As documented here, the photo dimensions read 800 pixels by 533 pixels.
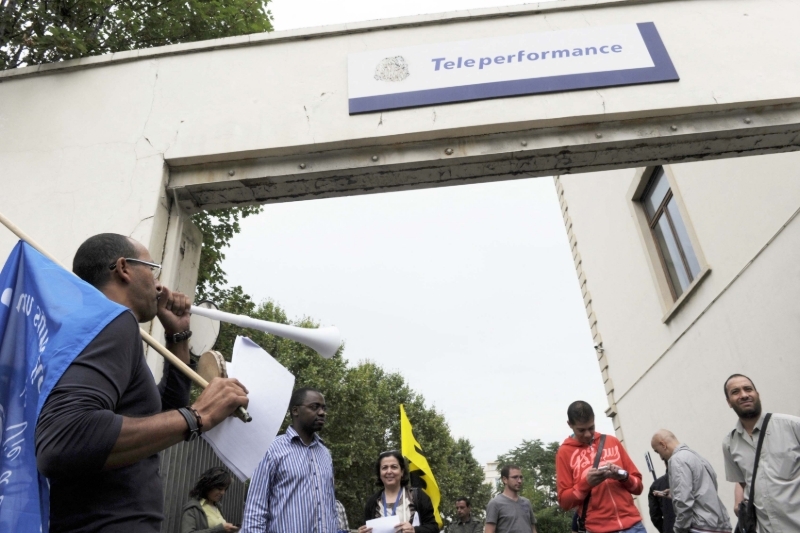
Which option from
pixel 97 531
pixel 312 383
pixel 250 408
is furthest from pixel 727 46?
pixel 312 383

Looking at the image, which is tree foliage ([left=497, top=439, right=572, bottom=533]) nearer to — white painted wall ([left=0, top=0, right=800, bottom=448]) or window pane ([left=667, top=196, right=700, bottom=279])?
window pane ([left=667, top=196, right=700, bottom=279])

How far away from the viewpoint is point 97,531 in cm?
149

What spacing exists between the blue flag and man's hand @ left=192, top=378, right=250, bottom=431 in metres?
0.35

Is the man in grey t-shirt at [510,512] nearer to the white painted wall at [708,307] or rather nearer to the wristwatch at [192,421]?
the white painted wall at [708,307]

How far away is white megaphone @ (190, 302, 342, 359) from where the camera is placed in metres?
2.21

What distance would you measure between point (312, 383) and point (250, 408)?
746 inches

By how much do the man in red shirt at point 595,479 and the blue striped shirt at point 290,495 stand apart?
7.12ft

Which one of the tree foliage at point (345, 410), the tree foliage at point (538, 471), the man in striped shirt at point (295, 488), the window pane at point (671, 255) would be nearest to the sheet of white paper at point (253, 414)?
the man in striped shirt at point (295, 488)

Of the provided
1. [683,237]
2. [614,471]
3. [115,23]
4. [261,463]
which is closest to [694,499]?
[614,471]

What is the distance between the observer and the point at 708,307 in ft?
27.1

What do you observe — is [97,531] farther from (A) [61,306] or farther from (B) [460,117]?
(B) [460,117]

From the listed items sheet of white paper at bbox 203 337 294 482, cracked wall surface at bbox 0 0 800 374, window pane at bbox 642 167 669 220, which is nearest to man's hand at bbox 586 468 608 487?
cracked wall surface at bbox 0 0 800 374

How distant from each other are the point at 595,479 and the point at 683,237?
5908mm

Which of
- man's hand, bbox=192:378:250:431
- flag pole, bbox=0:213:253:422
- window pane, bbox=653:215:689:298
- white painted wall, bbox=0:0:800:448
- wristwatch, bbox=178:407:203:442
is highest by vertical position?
window pane, bbox=653:215:689:298
